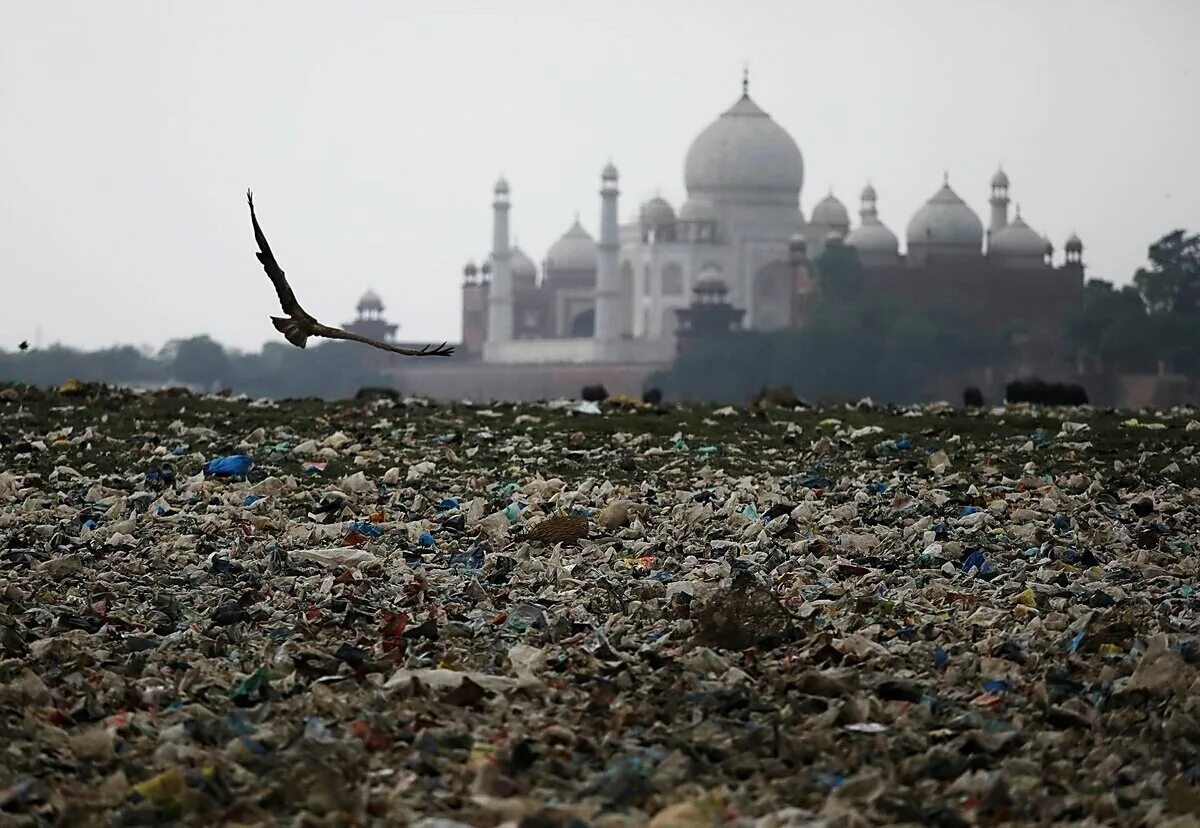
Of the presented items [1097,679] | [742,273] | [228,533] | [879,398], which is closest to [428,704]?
[1097,679]

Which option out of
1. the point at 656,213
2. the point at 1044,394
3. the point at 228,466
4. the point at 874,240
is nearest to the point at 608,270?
the point at 656,213

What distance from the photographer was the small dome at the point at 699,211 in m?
66.2

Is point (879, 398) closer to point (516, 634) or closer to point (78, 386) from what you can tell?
point (78, 386)

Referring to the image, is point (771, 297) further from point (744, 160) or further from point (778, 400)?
point (778, 400)

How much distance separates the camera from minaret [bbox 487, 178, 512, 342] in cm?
7094

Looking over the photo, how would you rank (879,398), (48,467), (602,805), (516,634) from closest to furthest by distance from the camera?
1. (602,805)
2. (516,634)
3. (48,467)
4. (879,398)

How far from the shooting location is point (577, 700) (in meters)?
4.90

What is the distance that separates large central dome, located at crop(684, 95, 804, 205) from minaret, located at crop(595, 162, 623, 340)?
2.48 meters

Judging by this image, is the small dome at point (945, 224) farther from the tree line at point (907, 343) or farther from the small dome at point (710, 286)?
the small dome at point (710, 286)

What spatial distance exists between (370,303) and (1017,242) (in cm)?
2327

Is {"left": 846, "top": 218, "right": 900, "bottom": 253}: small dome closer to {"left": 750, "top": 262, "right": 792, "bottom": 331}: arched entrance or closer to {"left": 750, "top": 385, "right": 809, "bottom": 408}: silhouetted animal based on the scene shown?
{"left": 750, "top": 262, "right": 792, "bottom": 331}: arched entrance

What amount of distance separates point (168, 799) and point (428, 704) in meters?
0.87

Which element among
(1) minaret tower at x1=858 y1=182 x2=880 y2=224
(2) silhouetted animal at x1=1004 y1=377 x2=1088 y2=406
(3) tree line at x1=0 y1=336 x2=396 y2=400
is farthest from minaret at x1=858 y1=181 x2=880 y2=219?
(2) silhouetted animal at x1=1004 y1=377 x2=1088 y2=406

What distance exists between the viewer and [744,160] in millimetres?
65875
